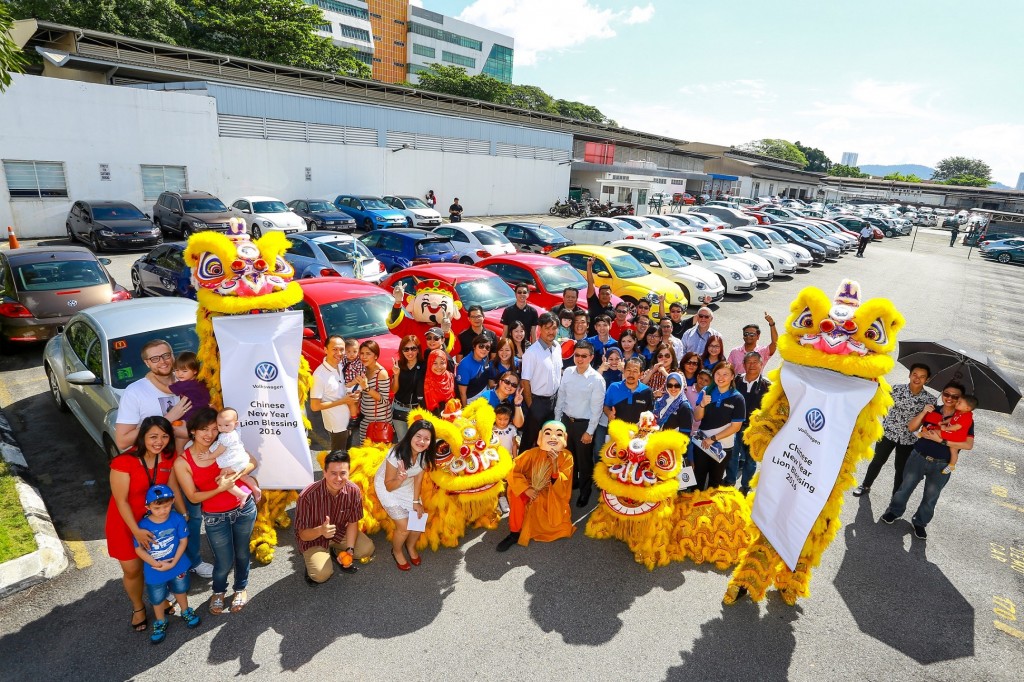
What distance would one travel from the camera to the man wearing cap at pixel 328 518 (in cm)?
453

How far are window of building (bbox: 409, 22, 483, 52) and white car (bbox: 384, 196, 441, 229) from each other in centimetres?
7267

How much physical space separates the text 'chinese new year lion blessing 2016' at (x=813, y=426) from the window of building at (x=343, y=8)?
275 feet

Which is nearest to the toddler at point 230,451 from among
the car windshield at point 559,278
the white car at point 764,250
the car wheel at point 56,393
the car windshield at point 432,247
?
the car wheel at point 56,393

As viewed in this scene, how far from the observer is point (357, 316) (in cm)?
746

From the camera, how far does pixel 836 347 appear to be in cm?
422

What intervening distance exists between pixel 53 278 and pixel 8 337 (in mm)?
1155

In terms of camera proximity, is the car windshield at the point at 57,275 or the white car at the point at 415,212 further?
the white car at the point at 415,212

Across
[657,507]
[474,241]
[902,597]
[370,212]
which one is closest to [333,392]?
[657,507]

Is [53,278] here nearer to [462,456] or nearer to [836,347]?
[462,456]

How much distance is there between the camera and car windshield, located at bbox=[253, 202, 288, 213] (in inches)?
802

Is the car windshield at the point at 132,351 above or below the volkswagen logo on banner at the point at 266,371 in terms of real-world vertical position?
below

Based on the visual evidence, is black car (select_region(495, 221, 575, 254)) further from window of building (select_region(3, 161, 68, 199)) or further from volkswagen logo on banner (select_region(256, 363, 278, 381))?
window of building (select_region(3, 161, 68, 199))

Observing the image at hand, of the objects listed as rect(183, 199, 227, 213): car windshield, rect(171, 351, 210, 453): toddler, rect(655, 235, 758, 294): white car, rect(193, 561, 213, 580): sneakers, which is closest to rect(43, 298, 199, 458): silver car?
rect(171, 351, 210, 453): toddler

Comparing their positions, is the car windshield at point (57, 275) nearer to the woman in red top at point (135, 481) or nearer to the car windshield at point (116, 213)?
the woman in red top at point (135, 481)
